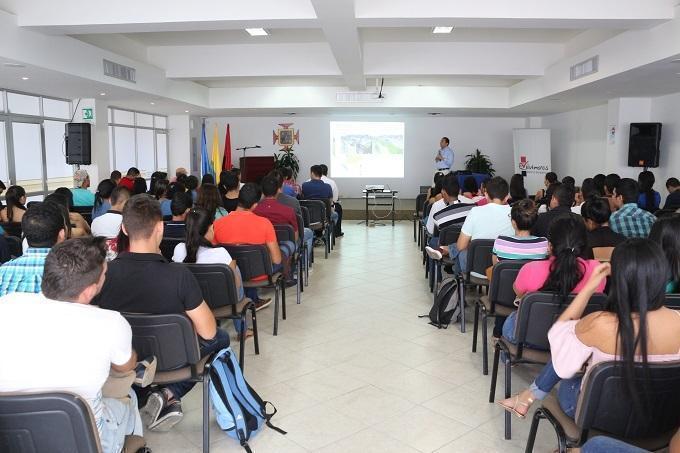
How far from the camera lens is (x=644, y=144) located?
9867 millimetres

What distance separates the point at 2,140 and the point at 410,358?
798 centimetres

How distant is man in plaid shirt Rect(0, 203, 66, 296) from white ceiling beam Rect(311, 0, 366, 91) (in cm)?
331

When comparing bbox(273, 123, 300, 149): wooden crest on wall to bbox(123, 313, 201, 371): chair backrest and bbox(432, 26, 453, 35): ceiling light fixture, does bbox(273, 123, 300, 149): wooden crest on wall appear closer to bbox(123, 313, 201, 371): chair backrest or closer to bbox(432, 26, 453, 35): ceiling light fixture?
bbox(432, 26, 453, 35): ceiling light fixture

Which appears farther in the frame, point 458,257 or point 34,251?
point 458,257

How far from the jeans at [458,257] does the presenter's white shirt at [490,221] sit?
0.26m

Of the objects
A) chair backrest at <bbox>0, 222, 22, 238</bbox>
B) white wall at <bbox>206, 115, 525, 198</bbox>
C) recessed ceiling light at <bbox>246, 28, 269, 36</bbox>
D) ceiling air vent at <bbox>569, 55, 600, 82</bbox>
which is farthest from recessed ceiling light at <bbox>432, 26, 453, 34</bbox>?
white wall at <bbox>206, 115, 525, 198</bbox>

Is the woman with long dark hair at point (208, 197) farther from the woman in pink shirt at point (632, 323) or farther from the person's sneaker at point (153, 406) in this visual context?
the woman in pink shirt at point (632, 323)

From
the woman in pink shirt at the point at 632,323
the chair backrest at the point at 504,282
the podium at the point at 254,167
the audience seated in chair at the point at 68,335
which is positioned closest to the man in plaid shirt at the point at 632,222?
the chair backrest at the point at 504,282

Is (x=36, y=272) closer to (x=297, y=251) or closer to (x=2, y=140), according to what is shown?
(x=297, y=251)

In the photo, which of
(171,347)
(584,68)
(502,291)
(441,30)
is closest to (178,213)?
(171,347)

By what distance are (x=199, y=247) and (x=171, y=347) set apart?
4.19ft

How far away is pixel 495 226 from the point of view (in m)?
4.68

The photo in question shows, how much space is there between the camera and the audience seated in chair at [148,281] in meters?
2.68

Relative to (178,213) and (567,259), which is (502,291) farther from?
(178,213)
